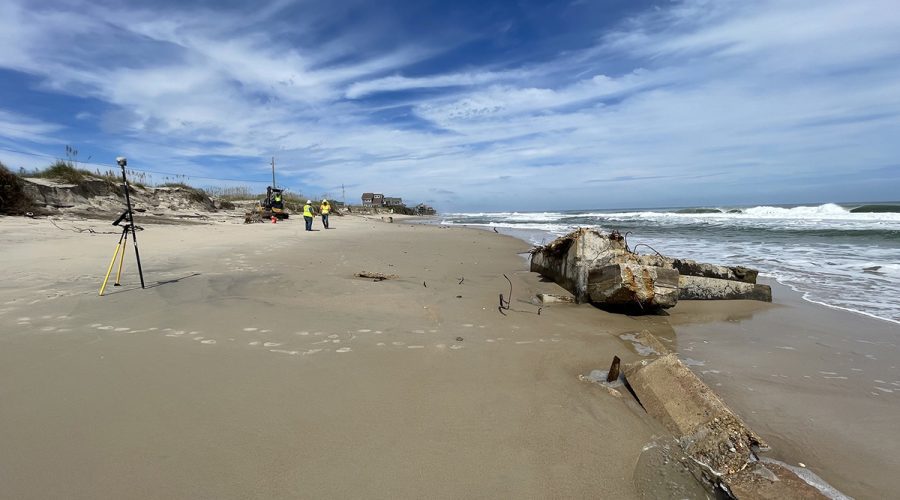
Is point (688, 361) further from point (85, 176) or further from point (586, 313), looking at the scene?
point (85, 176)

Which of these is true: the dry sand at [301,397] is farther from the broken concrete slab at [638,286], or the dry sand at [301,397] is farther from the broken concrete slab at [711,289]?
the broken concrete slab at [711,289]

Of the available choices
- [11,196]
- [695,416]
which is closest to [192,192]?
[11,196]

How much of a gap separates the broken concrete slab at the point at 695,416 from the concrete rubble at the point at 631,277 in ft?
7.88

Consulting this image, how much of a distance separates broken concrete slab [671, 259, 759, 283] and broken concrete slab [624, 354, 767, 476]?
442 centimetres

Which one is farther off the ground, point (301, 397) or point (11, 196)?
point (11, 196)

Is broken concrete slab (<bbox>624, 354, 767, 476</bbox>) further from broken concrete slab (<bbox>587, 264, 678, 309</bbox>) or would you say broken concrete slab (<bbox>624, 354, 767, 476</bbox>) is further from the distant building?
the distant building

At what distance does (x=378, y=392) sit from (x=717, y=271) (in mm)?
6240

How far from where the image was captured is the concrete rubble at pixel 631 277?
5.14 m

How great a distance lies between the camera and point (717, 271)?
655 centimetres

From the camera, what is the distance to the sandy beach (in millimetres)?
2023

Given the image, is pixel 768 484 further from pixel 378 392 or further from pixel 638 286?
pixel 638 286

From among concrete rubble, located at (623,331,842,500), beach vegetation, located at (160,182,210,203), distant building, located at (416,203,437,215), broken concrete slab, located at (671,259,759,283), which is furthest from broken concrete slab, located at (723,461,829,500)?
distant building, located at (416,203,437,215)

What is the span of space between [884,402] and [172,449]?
193 inches

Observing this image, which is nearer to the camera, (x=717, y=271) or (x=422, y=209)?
(x=717, y=271)
